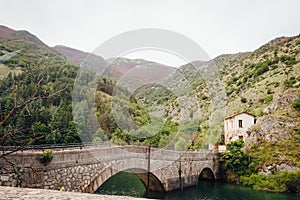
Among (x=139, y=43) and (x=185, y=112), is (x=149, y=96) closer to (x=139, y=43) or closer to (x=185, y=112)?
(x=185, y=112)

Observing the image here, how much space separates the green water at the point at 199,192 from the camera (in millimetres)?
17906

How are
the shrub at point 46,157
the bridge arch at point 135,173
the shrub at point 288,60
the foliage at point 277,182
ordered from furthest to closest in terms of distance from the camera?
the shrub at point 288,60
the foliage at point 277,182
the bridge arch at point 135,173
the shrub at point 46,157

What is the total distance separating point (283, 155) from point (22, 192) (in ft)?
72.7

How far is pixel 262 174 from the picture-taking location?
73.0 feet

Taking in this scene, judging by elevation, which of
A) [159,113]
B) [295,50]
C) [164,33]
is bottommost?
[159,113]

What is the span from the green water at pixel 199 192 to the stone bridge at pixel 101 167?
75 centimetres

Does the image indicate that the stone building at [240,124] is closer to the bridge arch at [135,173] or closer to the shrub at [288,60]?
the bridge arch at [135,173]

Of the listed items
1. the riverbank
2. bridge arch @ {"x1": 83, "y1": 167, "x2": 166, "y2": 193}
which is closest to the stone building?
bridge arch @ {"x1": 83, "y1": 167, "x2": 166, "y2": 193}

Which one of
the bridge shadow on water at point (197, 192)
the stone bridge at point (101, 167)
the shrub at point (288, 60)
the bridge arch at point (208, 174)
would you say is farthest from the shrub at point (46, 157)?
the shrub at point (288, 60)

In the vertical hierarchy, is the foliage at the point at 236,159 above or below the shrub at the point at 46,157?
below

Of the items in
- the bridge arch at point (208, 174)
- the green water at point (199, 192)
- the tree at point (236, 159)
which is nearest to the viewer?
the green water at point (199, 192)

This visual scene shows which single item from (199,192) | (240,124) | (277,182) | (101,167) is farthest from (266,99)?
(101,167)

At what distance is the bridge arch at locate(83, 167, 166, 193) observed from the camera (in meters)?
11.1

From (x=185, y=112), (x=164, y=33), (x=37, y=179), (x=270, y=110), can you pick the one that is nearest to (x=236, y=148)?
(x=270, y=110)
